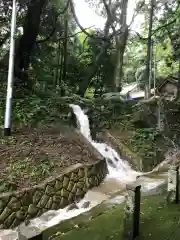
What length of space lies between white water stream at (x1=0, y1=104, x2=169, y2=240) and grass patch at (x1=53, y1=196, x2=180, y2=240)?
79 centimetres

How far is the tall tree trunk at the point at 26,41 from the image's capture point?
536 inches

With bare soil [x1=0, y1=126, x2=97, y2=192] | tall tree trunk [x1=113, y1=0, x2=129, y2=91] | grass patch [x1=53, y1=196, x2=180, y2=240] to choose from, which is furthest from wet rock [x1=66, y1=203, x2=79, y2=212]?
tall tree trunk [x1=113, y1=0, x2=129, y2=91]

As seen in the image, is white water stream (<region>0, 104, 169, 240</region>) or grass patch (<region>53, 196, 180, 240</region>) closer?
grass patch (<region>53, 196, 180, 240</region>)

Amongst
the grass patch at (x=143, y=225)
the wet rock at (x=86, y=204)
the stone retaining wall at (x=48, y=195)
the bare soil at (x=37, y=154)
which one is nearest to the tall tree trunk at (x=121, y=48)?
the bare soil at (x=37, y=154)

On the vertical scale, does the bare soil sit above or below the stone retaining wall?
above

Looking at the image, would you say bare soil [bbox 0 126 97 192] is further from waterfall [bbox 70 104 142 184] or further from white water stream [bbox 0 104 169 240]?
waterfall [bbox 70 104 142 184]

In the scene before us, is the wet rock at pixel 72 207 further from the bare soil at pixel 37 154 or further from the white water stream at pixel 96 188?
the bare soil at pixel 37 154

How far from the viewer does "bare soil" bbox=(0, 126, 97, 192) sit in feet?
22.0

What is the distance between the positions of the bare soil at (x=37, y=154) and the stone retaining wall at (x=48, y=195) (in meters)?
0.26

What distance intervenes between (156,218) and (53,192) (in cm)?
242

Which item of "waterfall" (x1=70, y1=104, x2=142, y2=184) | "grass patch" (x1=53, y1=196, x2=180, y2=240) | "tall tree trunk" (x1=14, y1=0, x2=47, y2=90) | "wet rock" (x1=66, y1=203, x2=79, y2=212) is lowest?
"wet rock" (x1=66, y1=203, x2=79, y2=212)

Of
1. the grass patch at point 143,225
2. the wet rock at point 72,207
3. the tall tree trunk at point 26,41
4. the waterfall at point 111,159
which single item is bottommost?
the wet rock at point 72,207

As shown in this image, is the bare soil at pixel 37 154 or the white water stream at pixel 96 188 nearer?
the white water stream at pixel 96 188

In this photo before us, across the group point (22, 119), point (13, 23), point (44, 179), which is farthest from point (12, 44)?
point (44, 179)
